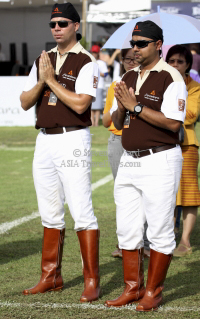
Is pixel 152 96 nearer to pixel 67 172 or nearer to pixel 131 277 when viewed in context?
pixel 67 172

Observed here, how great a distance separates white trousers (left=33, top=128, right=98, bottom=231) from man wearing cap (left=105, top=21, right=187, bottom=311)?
31cm

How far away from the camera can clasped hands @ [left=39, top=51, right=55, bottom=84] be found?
4324mm

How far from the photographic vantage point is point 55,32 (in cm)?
446

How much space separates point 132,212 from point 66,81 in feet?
3.82

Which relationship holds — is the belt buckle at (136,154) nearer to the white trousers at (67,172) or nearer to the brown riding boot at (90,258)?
the white trousers at (67,172)

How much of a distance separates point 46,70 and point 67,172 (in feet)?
2.71

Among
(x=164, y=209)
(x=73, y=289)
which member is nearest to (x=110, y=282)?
(x=73, y=289)

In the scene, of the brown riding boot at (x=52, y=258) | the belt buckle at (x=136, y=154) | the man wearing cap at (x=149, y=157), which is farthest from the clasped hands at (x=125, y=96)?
the brown riding boot at (x=52, y=258)

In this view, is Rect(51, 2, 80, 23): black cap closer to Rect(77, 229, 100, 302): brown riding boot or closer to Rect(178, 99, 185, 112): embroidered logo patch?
Rect(178, 99, 185, 112): embroidered logo patch

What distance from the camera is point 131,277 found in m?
4.41

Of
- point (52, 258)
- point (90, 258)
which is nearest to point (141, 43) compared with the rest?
point (90, 258)

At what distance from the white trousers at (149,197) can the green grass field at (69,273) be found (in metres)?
0.53

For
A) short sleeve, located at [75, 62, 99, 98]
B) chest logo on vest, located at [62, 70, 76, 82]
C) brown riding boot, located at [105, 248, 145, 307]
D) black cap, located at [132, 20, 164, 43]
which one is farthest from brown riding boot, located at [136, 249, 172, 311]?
black cap, located at [132, 20, 164, 43]

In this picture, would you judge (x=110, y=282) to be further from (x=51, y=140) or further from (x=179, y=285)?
(x=51, y=140)
